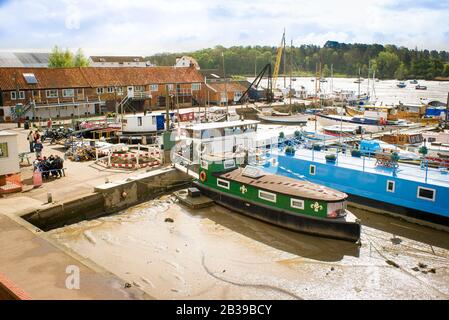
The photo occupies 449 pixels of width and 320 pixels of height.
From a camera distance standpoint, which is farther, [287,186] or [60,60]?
[60,60]

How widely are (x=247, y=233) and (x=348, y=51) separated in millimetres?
169780

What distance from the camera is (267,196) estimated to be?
16891 millimetres

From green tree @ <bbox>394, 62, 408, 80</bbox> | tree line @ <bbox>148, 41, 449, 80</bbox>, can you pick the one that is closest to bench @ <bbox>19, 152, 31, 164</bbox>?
tree line @ <bbox>148, 41, 449, 80</bbox>

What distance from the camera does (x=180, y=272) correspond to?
500 inches

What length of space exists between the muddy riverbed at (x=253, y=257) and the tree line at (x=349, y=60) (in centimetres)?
13084

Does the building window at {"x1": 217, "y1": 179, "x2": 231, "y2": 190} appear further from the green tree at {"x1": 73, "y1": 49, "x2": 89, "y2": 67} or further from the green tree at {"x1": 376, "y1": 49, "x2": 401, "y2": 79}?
the green tree at {"x1": 376, "y1": 49, "x2": 401, "y2": 79}

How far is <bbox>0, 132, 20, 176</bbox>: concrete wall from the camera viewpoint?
17906mm

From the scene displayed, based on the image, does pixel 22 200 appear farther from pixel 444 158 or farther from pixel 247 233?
pixel 444 158

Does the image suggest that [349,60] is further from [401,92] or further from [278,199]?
[278,199]

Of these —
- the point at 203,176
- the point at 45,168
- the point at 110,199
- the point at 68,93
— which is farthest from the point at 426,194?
the point at 68,93

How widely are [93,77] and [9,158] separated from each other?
3819 centimetres

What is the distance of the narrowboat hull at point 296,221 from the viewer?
1495cm

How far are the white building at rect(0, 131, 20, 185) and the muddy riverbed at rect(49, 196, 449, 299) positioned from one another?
14.9 ft
